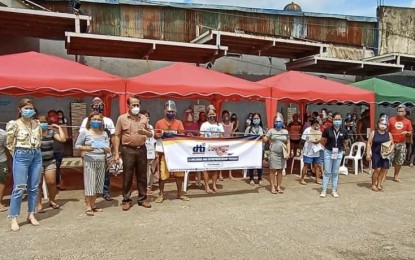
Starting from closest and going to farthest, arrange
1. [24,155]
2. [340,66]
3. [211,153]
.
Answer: [24,155]
[211,153]
[340,66]

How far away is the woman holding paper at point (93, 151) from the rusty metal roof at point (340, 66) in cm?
1026

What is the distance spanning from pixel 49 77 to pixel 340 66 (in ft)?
39.6

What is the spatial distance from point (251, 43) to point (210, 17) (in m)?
2.69

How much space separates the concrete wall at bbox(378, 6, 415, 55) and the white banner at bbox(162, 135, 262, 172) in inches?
517

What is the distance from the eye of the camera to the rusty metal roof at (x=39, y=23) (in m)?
9.38

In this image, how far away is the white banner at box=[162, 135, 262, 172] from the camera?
20.6ft

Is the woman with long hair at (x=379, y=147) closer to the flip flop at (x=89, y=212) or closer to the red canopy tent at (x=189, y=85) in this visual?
the red canopy tent at (x=189, y=85)

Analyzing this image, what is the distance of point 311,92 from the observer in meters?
8.77

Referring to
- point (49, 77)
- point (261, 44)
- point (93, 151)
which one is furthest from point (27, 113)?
point (261, 44)

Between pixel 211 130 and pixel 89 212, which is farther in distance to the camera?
pixel 211 130

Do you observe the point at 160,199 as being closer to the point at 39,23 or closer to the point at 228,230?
the point at 228,230

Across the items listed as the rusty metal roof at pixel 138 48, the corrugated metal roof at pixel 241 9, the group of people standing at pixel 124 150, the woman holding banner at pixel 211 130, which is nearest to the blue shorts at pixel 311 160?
the group of people standing at pixel 124 150

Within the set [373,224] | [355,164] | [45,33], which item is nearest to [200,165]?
[373,224]

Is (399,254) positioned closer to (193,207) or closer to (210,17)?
(193,207)
